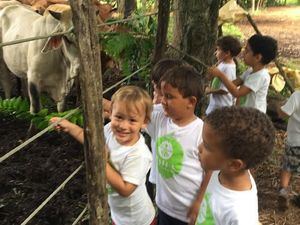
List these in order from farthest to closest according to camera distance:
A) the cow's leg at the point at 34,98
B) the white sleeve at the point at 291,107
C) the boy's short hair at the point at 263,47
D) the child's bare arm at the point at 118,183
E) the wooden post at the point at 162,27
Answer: the cow's leg at the point at 34,98
the boy's short hair at the point at 263,47
the white sleeve at the point at 291,107
the wooden post at the point at 162,27
the child's bare arm at the point at 118,183

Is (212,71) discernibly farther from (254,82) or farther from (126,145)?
(126,145)

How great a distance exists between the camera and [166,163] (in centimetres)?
213

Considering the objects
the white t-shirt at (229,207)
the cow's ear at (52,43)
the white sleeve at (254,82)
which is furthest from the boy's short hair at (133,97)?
the cow's ear at (52,43)

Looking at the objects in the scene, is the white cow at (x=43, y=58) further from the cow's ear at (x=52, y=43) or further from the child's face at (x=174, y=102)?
the child's face at (x=174, y=102)

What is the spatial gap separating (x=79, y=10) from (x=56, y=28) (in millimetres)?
3196

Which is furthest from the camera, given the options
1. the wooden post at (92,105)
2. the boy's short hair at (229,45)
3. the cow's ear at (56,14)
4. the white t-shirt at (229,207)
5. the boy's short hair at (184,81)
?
the cow's ear at (56,14)

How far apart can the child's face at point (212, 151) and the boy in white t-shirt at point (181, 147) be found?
0.46m

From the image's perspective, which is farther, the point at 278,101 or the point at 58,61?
the point at 278,101

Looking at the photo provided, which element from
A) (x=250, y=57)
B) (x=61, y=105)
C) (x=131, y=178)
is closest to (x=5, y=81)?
(x=61, y=105)

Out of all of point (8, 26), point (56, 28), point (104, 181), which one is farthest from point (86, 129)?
point (8, 26)

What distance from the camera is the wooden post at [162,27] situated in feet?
8.42

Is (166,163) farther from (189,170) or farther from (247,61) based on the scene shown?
(247,61)

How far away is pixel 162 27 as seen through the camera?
261cm

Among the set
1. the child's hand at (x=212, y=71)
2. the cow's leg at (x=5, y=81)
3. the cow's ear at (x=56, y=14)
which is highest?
the cow's ear at (x=56, y=14)
